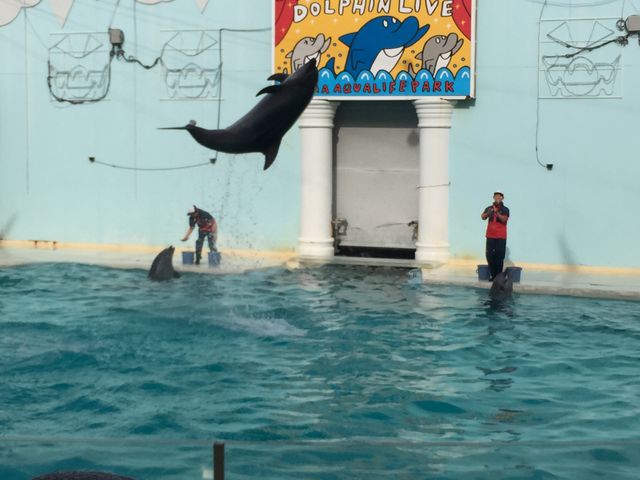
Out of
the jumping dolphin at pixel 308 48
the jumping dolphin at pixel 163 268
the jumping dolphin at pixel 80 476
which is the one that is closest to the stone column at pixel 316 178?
the jumping dolphin at pixel 308 48

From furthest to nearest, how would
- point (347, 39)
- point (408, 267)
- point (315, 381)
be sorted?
point (347, 39) → point (408, 267) → point (315, 381)

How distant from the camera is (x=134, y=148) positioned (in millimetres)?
18609

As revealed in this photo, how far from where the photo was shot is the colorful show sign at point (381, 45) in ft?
54.7

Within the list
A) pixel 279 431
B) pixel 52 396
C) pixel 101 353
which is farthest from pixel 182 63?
pixel 279 431

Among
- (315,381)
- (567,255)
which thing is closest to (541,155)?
(567,255)

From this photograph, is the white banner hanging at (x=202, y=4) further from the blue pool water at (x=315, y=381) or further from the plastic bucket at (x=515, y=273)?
the plastic bucket at (x=515, y=273)

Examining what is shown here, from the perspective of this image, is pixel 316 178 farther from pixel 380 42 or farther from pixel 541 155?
pixel 541 155

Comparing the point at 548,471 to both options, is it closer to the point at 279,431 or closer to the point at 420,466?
the point at 420,466

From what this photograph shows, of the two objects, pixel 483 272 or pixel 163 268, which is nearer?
pixel 483 272

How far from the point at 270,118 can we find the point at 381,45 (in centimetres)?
842

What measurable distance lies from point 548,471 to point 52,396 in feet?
14.8

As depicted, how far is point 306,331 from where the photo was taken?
11.8 m

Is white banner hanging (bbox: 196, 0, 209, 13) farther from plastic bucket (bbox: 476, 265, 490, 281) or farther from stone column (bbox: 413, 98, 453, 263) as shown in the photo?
plastic bucket (bbox: 476, 265, 490, 281)

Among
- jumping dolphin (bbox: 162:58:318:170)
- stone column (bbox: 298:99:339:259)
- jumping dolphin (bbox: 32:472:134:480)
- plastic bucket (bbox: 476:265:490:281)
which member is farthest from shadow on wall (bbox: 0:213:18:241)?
jumping dolphin (bbox: 32:472:134:480)
